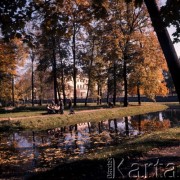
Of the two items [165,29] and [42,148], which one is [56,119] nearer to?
[42,148]

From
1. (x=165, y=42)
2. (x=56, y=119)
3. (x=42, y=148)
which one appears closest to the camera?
(x=165, y=42)

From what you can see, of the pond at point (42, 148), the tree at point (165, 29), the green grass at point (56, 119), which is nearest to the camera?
the tree at point (165, 29)

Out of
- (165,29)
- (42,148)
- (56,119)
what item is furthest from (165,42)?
(56,119)

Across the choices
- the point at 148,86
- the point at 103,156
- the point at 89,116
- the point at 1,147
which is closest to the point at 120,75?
the point at 148,86

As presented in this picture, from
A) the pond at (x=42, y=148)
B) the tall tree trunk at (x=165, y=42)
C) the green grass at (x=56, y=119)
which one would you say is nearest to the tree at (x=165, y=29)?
the tall tree trunk at (x=165, y=42)

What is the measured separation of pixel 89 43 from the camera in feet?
155

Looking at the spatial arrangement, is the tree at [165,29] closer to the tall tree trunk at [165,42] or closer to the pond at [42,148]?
the tall tree trunk at [165,42]

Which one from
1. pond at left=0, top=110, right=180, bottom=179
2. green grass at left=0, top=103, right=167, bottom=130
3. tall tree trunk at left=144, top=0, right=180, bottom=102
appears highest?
tall tree trunk at left=144, top=0, right=180, bottom=102

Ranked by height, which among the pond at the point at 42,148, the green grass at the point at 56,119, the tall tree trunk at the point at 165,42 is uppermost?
the tall tree trunk at the point at 165,42

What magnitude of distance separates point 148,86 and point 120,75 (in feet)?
15.6

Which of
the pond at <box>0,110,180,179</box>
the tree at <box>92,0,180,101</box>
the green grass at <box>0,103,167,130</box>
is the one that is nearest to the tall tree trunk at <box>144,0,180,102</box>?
the tree at <box>92,0,180,101</box>

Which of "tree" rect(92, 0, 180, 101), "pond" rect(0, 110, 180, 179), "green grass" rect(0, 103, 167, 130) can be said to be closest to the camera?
"tree" rect(92, 0, 180, 101)

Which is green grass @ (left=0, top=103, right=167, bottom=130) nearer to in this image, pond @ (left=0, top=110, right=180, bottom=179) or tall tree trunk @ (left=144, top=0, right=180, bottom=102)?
pond @ (left=0, top=110, right=180, bottom=179)

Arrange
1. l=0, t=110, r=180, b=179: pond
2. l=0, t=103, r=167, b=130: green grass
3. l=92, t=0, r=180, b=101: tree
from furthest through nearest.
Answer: l=0, t=103, r=167, b=130: green grass → l=0, t=110, r=180, b=179: pond → l=92, t=0, r=180, b=101: tree
